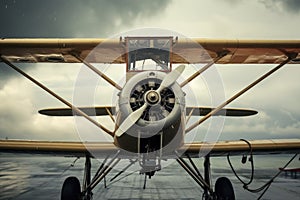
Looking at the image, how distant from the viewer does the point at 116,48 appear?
7930 millimetres

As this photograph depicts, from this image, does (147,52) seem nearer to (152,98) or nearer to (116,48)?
(116,48)

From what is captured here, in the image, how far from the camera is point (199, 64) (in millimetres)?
9445

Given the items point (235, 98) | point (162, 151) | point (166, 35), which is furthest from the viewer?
point (235, 98)

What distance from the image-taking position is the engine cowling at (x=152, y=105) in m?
5.86

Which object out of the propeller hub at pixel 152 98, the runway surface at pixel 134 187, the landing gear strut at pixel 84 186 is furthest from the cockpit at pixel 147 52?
the landing gear strut at pixel 84 186

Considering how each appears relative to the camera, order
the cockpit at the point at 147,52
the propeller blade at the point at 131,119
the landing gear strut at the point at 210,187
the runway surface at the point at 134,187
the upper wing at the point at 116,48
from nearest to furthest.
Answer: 1. the propeller blade at the point at 131,119
2. the cockpit at the point at 147,52
3. the upper wing at the point at 116,48
4. the landing gear strut at the point at 210,187
5. the runway surface at the point at 134,187

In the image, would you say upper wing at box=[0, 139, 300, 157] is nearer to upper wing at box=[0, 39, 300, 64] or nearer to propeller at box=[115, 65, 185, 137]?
propeller at box=[115, 65, 185, 137]

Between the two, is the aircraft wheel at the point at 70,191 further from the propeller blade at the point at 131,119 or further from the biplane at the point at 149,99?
the propeller blade at the point at 131,119

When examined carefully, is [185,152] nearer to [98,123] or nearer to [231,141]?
[231,141]

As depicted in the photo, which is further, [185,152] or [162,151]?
[185,152]

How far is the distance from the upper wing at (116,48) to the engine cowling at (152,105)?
1587mm

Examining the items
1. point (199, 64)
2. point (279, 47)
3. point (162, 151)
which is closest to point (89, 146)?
point (162, 151)

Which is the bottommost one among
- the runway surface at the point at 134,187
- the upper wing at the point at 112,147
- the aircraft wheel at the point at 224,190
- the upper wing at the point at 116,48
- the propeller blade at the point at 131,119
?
the runway surface at the point at 134,187

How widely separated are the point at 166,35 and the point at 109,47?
147 cm
